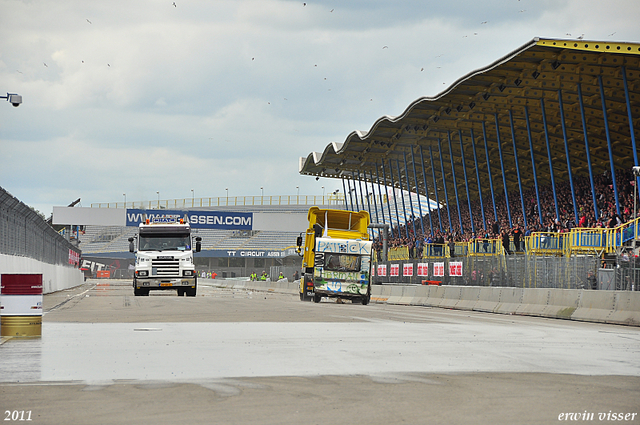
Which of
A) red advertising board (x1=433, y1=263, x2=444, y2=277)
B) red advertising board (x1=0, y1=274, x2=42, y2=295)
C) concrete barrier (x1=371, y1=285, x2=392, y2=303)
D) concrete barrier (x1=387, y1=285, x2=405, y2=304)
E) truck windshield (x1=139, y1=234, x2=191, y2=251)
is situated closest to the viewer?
red advertising board (x1=0, y1=274, x2=42, y2=295)

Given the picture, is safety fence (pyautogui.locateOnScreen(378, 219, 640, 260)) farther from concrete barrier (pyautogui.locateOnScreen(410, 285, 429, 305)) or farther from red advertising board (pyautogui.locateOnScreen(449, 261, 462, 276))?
→ concrete barrier (pyautogui.locateOnScreen(410, 285, 429, 305))

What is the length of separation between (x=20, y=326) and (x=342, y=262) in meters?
20.0

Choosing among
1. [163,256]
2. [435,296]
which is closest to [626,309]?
[435,296]

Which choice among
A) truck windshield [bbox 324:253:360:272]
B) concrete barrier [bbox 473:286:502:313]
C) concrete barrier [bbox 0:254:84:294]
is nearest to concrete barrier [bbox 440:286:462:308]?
concrete barrier [bbox 473:286:502:313]

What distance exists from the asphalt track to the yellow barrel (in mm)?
547

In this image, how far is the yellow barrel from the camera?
13.7 metres

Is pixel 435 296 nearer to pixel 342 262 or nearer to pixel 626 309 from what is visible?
pixel 342 262

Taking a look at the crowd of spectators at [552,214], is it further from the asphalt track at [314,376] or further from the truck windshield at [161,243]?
the asphalt track at [314,376]

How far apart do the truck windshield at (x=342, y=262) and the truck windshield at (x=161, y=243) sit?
6060 millimetres

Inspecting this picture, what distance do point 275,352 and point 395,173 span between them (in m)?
62.9

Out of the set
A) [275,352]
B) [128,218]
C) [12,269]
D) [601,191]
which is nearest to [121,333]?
[275,352]

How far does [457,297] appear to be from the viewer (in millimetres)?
31219

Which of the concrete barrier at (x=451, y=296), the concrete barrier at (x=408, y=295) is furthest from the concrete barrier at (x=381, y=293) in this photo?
the concrete barrier at (x=451, y=296)

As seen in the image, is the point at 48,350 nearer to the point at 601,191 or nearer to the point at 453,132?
the point at 601,191
